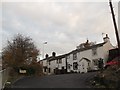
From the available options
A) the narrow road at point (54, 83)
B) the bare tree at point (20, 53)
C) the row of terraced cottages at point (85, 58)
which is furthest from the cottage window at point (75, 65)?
the narrow road at point (54, 83)

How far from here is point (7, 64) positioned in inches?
1932

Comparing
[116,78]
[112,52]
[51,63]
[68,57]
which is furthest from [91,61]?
[116,78]

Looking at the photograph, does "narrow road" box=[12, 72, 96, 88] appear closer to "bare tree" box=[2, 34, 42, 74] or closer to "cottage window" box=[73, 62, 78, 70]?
"bare tree" box=[2, 34, 42, 74]

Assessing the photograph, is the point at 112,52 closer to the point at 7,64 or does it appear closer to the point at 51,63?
the point at 7,64

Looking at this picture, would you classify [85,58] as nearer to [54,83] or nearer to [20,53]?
[20,53]

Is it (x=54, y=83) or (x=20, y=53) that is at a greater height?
(x=20, y=53)

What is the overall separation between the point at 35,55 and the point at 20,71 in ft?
17.7

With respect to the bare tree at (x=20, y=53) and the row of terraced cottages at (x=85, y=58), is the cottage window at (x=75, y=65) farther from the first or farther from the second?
the bare tree at (x=20, y=53)

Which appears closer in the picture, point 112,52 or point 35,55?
point 35,55

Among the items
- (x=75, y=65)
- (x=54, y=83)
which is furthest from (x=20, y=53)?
(x=75, y=65)

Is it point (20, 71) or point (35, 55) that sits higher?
point (35, 55)

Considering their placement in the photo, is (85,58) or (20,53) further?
(85,58)

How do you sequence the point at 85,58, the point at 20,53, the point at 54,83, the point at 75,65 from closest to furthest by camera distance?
1. the point at 54,83
2. the point at 20,53
3. the point at 85,58
4. the point at 75,65

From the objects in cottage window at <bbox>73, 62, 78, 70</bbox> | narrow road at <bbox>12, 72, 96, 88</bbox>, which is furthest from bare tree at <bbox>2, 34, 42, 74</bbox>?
cottage window at <bbox>73, 62, 78, 70</bbox>
